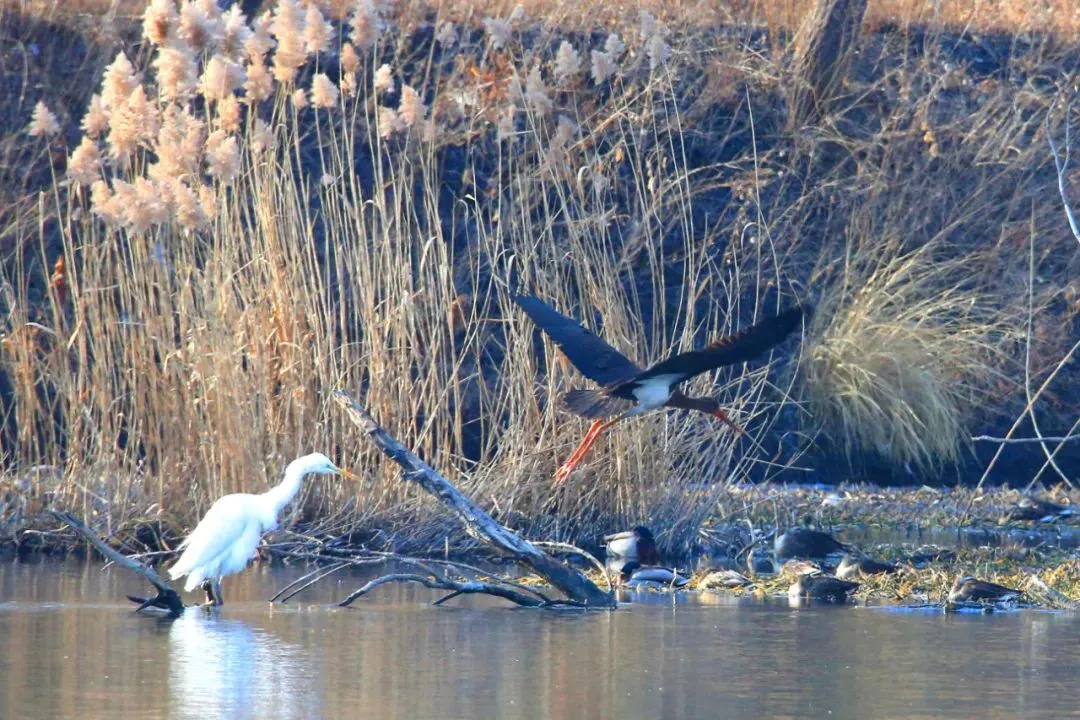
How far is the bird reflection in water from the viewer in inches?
175

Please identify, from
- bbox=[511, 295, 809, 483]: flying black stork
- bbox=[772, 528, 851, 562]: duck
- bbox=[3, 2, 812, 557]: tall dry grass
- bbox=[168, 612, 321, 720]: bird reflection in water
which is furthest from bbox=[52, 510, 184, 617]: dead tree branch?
bbox=[772, 528, 851, 562]: duck

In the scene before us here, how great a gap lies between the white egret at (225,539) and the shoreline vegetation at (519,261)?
4.07 ft

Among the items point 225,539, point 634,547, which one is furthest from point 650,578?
point 225,539

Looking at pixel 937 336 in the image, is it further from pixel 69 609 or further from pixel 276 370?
pixel 69 609

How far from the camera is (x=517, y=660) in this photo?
5305 mm

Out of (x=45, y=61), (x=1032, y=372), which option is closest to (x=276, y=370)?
(x=1032, y=372)

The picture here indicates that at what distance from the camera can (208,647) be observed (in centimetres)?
542

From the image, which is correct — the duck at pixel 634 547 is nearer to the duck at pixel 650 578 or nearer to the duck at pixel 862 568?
the duck at pixel 650 578

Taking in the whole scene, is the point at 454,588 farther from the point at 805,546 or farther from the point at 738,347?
the point at 805,546

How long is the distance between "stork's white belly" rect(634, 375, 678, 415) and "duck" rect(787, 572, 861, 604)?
102 cm

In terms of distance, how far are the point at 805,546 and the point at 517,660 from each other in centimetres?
345

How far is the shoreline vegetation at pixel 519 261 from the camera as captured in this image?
8062mm

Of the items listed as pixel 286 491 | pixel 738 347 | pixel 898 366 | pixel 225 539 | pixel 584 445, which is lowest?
pixel 225 539

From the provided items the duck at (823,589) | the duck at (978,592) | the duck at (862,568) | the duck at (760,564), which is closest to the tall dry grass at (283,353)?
the duck at (760,564)
